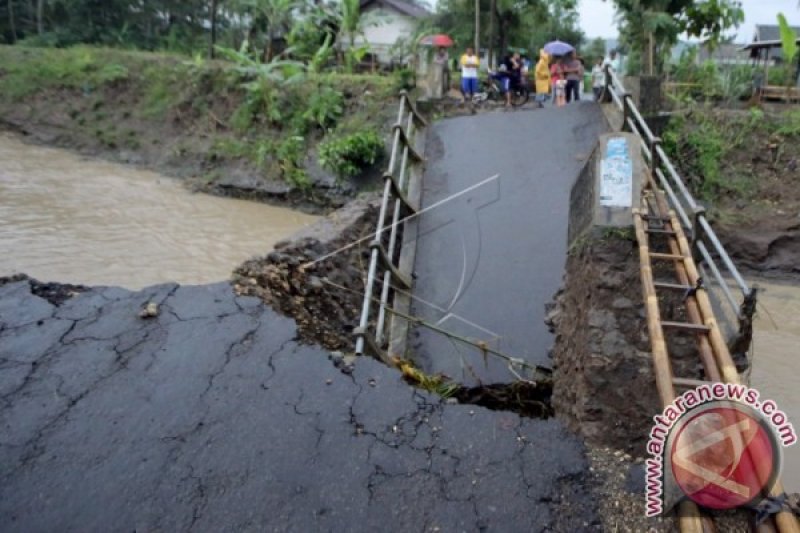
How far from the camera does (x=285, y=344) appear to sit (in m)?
4.50

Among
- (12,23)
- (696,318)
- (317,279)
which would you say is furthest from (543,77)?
(12,23)

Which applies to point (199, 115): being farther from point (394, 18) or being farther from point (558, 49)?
point (394, 18)

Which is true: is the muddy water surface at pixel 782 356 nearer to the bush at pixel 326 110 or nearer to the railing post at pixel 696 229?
the railing post at pixel 696 229

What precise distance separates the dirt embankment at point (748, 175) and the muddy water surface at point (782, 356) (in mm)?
674

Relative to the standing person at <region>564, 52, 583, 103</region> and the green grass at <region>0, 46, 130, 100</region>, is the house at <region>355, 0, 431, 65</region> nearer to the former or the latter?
the green grass at <region>0, 46, 130, 100</region>

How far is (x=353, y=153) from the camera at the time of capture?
11758 millimetres

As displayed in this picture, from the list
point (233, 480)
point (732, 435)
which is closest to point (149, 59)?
point (233, 480)

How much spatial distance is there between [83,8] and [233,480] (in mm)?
29768

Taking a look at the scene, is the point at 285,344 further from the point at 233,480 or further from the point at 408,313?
the point at 408,313

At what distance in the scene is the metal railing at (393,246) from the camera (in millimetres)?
5359
